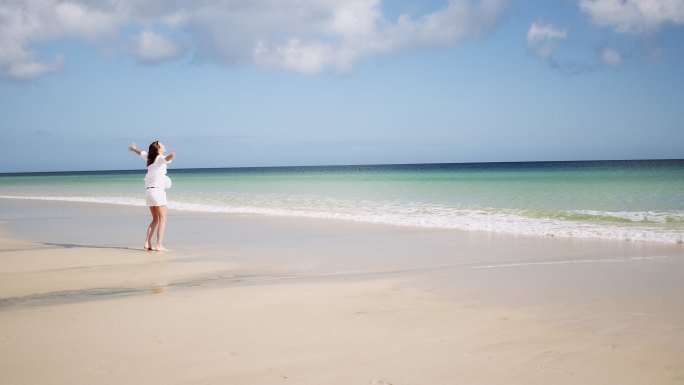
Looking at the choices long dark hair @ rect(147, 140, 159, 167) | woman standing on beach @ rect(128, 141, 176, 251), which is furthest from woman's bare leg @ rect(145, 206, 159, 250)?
long dark hair @ rect(147, 140, 159, 167)

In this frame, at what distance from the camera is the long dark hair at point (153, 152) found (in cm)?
959

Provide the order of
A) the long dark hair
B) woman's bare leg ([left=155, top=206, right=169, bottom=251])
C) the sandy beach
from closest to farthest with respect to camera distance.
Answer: the sandy beach < the long dark hair < woman's bare leg ([left=155, top=206, right=169, bottom=251])

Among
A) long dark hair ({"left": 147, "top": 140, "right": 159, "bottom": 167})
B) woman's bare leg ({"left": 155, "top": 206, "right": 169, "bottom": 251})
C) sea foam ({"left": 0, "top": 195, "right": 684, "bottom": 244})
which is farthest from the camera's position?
sea foam ({"left": 0, "top": 195, "right": 684, "bottom": 244})

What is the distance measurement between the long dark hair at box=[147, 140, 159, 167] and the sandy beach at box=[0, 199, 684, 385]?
1.70 metres

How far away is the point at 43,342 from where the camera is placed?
172 inches

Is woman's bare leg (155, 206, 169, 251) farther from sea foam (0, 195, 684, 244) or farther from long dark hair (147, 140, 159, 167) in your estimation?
sea foam (0, 195, 684, 244)

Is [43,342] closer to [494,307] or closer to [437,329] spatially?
[437,329]

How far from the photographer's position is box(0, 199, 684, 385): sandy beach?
3734mm

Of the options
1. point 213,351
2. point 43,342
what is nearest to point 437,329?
point 213,351

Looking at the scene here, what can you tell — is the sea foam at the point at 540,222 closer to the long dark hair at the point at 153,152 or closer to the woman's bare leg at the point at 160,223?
the woman's bare leg at the point at 160,223

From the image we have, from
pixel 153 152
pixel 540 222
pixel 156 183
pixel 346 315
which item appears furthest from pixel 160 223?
pixel 540 222

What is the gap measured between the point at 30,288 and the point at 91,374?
3708 mm

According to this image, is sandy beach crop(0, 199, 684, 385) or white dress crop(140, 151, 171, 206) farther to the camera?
white dress crop(140, 151, 171, 206)

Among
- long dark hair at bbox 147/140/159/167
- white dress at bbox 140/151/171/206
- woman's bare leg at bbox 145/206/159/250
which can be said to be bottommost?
woman's bare leg at bbox 145/206/159/250
